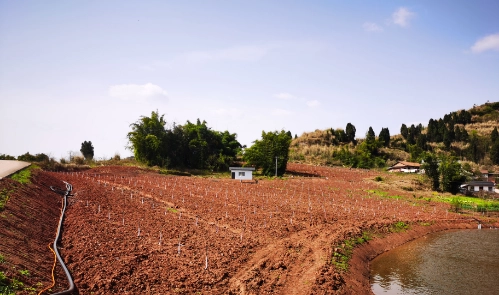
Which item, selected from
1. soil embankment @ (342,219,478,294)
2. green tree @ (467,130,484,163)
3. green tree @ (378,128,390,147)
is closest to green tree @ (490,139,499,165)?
green tree @ (467,130,484,163)

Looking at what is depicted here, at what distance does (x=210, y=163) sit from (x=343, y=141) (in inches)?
2094

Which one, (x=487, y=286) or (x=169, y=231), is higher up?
(x=169, y=231)

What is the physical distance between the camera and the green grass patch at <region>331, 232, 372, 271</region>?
17047 mm

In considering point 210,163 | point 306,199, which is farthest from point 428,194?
point 210,163

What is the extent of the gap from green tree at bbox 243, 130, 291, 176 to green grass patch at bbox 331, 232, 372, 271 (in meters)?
33.6

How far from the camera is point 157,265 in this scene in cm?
1374

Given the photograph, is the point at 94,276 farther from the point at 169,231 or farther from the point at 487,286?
the point at 487,286

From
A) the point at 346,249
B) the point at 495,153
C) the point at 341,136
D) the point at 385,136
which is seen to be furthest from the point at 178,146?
the point at 495,153

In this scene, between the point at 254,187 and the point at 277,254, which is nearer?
the point at 277,254

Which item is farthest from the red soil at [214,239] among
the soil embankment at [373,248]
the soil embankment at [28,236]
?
the soil embankment at [28,236]

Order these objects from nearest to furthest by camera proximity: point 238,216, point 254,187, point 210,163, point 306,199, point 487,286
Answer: point 487,286 < point 238,216 < point 306,199 < point 254,187 < point 210,163

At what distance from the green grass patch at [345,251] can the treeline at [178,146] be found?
134 ft

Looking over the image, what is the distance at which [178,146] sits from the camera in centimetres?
6084

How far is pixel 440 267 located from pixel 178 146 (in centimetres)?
4838
